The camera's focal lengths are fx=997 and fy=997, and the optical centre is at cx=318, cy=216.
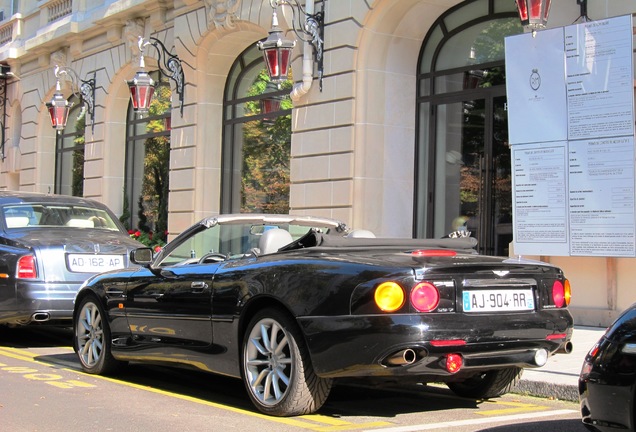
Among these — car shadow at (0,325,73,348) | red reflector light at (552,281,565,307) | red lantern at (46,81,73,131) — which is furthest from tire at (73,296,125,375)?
red lantern at (46,81,73,131)

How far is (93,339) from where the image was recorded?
8.66 meters

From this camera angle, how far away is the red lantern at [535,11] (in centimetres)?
1130

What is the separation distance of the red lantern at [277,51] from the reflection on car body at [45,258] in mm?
4338

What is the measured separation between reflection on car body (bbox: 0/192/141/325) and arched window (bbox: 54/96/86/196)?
47.9 ft

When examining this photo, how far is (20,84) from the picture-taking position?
28641mm

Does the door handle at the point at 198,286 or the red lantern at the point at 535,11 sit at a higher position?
the red lantern at the point at 535,11

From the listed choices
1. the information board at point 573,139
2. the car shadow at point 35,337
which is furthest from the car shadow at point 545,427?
the car shadow at point 35,337

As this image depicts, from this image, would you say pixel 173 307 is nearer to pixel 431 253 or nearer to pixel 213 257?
pixel 213 257

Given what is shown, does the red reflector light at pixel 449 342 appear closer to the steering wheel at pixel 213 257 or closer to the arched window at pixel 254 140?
the steering wheel at pixel 213 257

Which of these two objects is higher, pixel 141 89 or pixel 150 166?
pixel 141 89

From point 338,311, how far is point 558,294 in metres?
1.57

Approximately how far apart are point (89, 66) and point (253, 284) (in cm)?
1905

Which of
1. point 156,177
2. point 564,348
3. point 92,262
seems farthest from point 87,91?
point 564,348

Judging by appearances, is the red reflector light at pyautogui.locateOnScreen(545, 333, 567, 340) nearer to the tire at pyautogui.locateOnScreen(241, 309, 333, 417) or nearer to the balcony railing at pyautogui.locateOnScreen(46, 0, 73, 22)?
the tire at pyautogui.locateOnScreen(241, 309, 333, 417)
